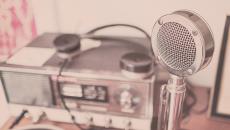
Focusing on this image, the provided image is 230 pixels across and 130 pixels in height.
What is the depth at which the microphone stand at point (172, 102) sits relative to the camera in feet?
1.80

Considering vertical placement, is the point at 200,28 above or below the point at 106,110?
above

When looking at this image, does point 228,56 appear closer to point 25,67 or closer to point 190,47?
point 190,47

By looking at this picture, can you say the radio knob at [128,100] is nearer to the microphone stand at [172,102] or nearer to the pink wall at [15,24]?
the microphone stand at [172,102]

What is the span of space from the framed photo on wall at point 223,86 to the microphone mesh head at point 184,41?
30cm

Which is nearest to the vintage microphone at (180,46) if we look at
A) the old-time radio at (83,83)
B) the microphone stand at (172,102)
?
the microphone stand at (172,102)

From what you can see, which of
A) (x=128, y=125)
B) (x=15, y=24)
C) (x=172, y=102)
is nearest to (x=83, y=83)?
(x=128, y=125)

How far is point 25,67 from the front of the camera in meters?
0.81

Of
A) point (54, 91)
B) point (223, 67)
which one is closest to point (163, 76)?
point (223, 67)

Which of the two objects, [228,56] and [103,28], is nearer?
[228,56]

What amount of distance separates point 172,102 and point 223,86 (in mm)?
312

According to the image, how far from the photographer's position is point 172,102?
0.56 meters

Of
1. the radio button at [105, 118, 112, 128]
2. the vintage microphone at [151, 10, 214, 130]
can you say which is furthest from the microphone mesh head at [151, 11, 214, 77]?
the radio button at [105, 118, 112, 128]

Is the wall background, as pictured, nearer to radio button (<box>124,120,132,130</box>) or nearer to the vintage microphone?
radio button (<box>124,120,132,130</box>)

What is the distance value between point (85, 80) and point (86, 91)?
3 centimetres
